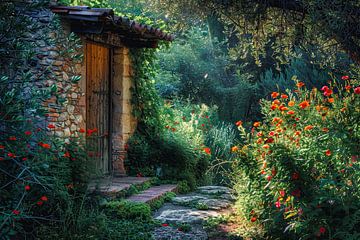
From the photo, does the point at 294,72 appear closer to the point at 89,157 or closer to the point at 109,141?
the point at 109,141

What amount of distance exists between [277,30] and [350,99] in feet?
12.7

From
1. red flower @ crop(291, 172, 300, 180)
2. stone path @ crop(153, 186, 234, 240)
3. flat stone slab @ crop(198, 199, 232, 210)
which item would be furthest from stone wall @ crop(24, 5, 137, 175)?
red flower @ crop(291, 172, 300, 180)

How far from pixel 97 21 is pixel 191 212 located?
9.49 feet

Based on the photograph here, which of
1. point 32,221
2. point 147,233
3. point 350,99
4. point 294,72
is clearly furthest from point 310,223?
point 294,72

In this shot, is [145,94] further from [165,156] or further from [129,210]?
[129,210]

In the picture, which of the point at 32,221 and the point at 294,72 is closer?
the point at 32,221

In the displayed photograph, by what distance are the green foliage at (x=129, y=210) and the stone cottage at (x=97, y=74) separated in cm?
81

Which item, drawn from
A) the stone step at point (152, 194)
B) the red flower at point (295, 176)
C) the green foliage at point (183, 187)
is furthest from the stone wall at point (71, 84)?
the red flower at point (295, 176)

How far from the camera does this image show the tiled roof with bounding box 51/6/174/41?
22.1ft

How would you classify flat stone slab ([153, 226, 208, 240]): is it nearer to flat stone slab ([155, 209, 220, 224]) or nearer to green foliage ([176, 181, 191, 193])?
flat stone slab ([155, 209, 220, 224])

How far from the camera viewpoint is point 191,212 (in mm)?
6691

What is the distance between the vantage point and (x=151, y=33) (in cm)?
823

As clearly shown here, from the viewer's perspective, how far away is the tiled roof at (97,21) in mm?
6723

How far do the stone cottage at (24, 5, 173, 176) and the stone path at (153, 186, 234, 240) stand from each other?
4.20ft
